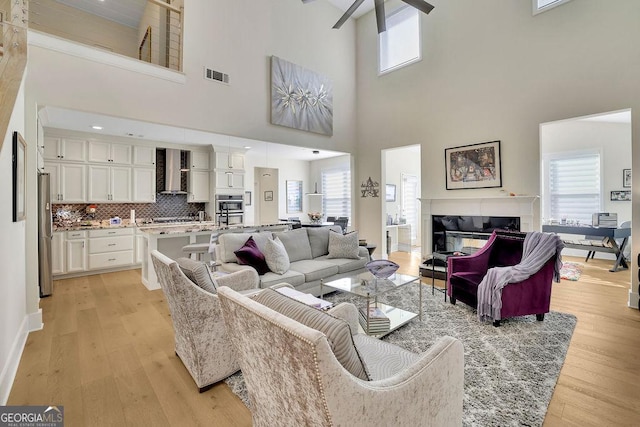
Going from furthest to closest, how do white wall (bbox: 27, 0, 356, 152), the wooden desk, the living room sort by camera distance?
the wooden desk
white wall (bbox: 27, 0, 356, 152)
the living room

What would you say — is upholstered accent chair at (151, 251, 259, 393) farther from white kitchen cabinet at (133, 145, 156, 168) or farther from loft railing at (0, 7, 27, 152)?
white kitchen cabinet at (133, 145, 156, 168)

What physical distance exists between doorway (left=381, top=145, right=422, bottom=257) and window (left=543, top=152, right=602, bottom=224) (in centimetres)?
297

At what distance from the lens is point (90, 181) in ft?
17.7

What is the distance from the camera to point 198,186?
21.7 feet

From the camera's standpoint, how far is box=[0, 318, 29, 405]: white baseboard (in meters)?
1.86

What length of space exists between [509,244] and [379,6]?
3.47 meters

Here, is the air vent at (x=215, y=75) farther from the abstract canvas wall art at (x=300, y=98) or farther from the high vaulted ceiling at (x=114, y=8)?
the high vaulted ceiling at (x=114, y=8)

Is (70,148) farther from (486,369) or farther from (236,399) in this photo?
(486,369)

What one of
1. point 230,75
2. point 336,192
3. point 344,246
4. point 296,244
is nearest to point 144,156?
point 230,75

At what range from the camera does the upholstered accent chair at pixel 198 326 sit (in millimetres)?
1881

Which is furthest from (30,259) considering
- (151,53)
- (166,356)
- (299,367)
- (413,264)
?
(413,264)

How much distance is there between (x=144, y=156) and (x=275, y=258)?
4.21 m

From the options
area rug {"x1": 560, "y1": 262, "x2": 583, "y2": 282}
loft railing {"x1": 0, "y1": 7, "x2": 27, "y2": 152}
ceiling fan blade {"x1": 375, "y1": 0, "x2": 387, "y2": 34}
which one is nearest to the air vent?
loft railing {"x1": 0, "y1": 7, "x2": 27, "y2": 152}

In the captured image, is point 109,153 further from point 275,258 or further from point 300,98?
point 275,258
